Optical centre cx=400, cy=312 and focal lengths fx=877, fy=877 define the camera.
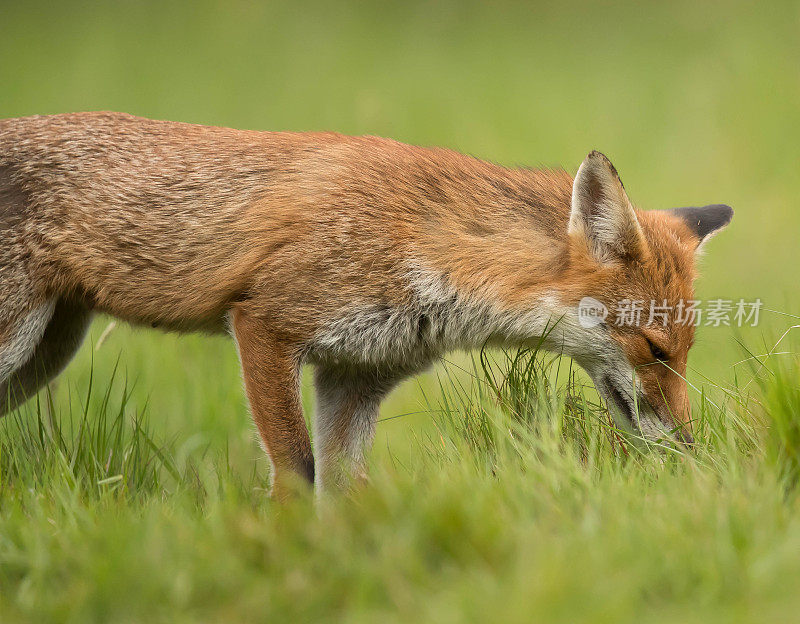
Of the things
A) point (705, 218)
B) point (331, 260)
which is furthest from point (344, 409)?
point (705, 218)

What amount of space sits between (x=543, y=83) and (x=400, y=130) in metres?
3.69

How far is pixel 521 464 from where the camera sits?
146 inches

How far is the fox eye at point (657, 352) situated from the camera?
438 cm

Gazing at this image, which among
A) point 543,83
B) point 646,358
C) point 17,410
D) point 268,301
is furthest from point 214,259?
point 543,83

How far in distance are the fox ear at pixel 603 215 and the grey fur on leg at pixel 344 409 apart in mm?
1438

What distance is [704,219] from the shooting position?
513 centimetres

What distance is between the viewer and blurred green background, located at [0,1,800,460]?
1001cm

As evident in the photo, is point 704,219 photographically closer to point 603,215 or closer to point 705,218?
point 705,218

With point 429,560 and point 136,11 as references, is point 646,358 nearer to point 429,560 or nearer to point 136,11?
point 429,560

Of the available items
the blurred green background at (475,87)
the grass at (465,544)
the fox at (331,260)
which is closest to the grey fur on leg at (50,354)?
the fox at (331,260)

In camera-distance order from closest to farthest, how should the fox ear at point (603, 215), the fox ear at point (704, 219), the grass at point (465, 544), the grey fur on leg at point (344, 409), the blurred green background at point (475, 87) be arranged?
the grass at point (465, 544) → the fox ear at point (603, 215) → the fox ear at point (704, 219) → the grey fur on leg at point (344, 409) → the blurred green background at point (475, 87)

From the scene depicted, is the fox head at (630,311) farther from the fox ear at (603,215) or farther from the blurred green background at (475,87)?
the blurred green background at (475,87)
